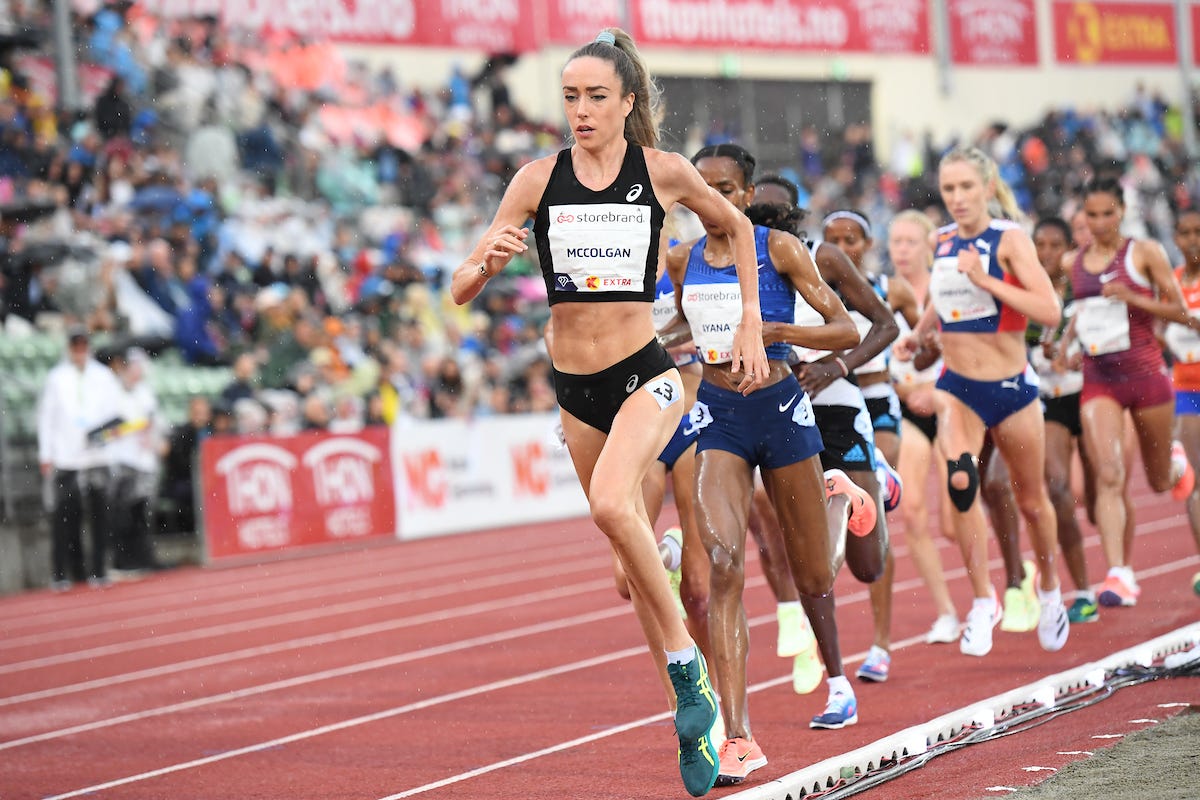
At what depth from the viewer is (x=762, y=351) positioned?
17.9ft

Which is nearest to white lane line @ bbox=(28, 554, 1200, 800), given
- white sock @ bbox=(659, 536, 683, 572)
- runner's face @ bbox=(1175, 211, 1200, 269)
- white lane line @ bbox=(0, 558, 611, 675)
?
white sock @ bbox=(659, 536, 683, 572)

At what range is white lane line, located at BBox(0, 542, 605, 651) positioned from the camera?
12859 millimetres

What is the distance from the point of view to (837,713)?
21.7ft

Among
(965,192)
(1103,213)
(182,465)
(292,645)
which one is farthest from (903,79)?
(965,192)

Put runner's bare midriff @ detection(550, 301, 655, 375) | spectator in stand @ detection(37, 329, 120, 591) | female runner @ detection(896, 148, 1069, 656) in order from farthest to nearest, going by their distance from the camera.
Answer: spectator in stand @ detection(37, 329, 120, 591), female runner @ detection(896, 148, 1069, 656), runner's bare midriff @ detection(550, 301, 655, 375)

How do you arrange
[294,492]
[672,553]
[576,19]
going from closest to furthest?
[672,553]
[294,492]
[576,19]

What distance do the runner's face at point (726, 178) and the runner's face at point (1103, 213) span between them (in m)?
3.90

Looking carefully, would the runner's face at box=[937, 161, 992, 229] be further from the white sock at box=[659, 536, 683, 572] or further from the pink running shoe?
the white sock at box=[659, 536, 683, 572]

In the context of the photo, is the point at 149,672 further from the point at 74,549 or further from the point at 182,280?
the point at 182,280

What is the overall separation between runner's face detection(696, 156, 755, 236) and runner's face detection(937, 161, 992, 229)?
2.30m

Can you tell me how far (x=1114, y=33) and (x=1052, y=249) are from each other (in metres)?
27.0

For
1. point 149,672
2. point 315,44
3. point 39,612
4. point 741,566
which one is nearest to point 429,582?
point 39,612

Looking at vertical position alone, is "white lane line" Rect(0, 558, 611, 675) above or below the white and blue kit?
below

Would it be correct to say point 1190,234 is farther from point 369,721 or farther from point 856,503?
point 369,721
